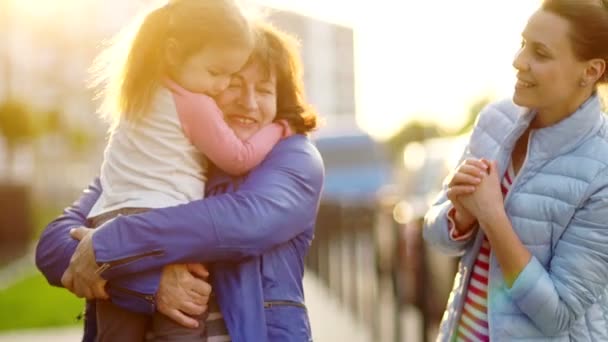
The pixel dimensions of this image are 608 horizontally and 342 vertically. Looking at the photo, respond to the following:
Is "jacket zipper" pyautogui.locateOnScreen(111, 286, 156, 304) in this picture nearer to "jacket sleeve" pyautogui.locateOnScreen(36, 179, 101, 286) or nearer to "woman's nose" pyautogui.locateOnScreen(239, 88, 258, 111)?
"jacket sleeve" pyautogui.locateOnScreen(36, 179, 101, 286)

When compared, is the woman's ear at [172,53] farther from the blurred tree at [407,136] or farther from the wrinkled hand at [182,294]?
the blurred tree at [407,136]

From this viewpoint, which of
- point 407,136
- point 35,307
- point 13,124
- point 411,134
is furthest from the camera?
point 411,134

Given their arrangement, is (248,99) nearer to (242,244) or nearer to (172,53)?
(172,53)

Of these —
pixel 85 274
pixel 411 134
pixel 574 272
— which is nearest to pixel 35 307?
pixel 85 274

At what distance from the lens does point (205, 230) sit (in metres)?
2.81

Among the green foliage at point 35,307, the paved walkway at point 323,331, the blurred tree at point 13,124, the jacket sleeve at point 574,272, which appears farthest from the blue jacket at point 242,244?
the blurred tree at point 13,124

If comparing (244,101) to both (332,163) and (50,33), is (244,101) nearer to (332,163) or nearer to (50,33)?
(332,163)

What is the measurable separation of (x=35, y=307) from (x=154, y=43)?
11760 mm

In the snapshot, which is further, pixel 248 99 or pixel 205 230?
pixel 248 99

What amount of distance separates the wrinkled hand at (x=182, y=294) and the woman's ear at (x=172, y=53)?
0.53 m

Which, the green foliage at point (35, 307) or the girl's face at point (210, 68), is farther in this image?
the green foliage at point (35, 307)

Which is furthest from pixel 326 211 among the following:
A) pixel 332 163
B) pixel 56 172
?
pixel 56 172

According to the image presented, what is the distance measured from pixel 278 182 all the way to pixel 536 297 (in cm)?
79

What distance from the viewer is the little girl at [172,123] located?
9.48ft
